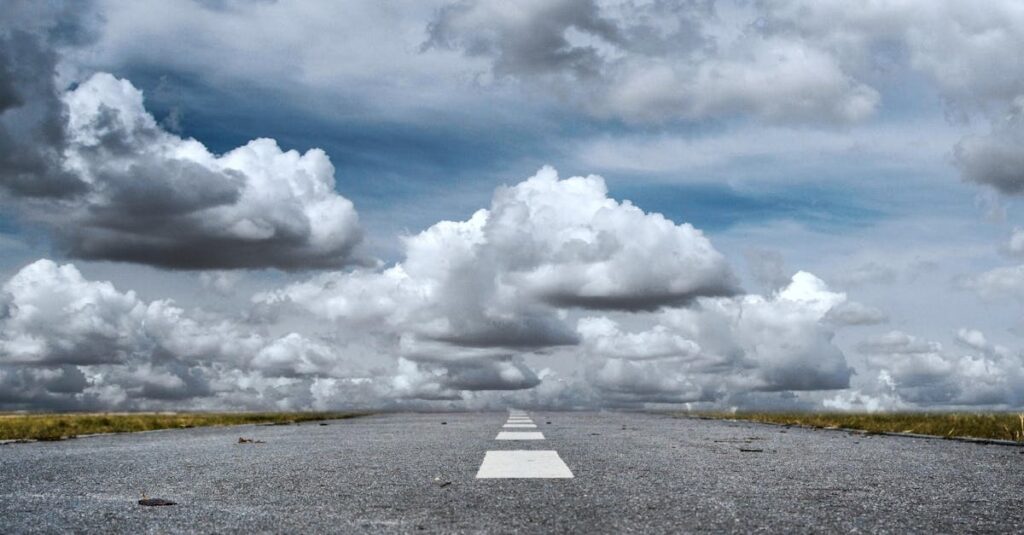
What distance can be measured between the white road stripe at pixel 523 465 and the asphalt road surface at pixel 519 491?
0.06 feet

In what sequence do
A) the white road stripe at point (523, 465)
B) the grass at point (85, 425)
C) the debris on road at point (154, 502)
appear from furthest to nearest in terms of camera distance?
the grass at point (85, 425) → the white road stripe at point (523, 465) → the debris on road at point (154, 502)

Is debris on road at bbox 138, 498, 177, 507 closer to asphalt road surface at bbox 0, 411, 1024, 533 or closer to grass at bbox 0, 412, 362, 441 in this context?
asphalt road surface at bbox 0, 411, 1024, 533

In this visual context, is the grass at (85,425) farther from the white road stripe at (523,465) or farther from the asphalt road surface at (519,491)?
the white road stripe at (523,465)

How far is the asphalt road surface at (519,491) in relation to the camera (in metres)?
4.39

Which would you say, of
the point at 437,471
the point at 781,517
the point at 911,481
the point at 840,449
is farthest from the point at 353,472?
the point at 840,449

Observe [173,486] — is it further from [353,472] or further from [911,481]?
[911,481]

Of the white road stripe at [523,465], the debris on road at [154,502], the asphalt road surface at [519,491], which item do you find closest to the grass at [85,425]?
the asphalt road surface at [519,491]

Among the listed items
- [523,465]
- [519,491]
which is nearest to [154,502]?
[519,491]

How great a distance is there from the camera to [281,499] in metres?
5.30

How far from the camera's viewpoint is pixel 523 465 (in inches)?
292

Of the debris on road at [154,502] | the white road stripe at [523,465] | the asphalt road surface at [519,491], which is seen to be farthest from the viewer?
the white road stripe at [523,465]

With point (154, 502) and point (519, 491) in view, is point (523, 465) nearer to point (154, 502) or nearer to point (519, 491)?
point (519, 491)

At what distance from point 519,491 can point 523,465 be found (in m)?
1.83

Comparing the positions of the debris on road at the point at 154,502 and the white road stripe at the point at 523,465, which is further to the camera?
the white road stripe at the point at 523,465
